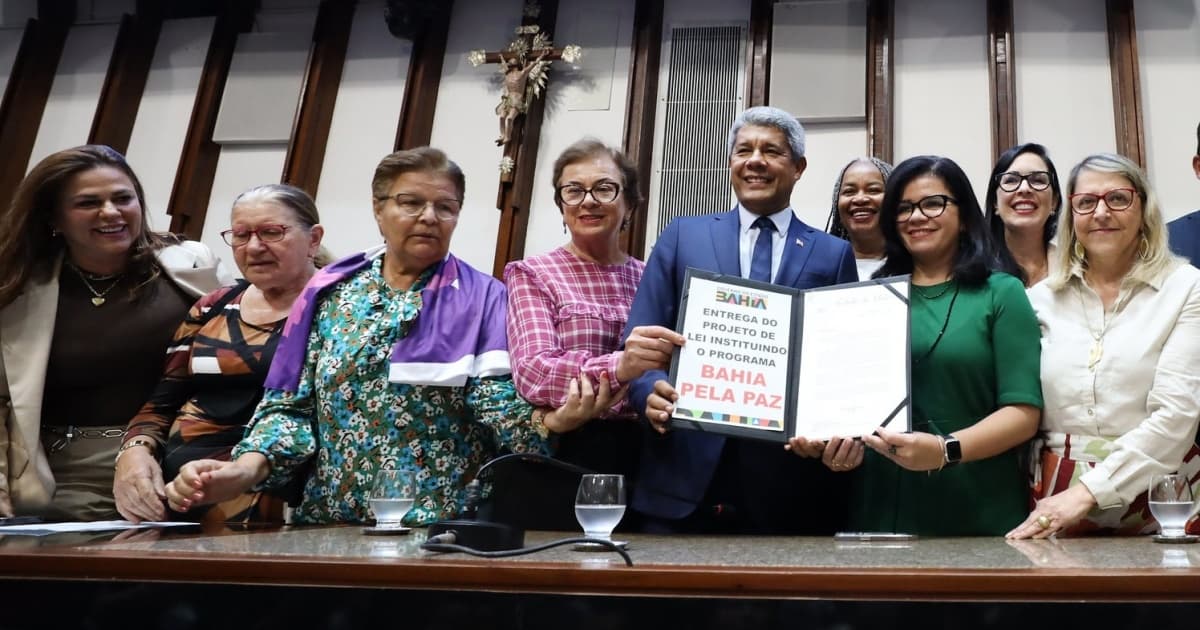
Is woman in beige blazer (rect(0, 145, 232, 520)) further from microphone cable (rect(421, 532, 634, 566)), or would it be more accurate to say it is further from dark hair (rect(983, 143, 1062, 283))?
dark hair (rect(983, 143, 1062, 283))

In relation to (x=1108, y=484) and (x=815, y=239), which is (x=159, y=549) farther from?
(x=1108, y=484)

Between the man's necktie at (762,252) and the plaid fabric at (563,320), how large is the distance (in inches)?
12.7

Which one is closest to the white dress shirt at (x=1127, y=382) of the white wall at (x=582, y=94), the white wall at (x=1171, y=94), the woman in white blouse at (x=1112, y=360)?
the woman in white blouse at (x=1112, y=360)

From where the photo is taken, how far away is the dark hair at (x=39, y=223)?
249 centimetres

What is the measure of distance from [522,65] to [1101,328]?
161 inches

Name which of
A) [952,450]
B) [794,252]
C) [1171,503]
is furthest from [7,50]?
[1171,503]

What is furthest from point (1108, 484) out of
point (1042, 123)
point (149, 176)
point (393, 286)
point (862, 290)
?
point (149, 176)

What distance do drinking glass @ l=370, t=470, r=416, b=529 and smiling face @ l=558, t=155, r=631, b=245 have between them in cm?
83

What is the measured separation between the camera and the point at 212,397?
2389mm

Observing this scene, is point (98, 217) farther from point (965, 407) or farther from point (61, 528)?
point (965, 407)

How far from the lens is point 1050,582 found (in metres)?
1.06

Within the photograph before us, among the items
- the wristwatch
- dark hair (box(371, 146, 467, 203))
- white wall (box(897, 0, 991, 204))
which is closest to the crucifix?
white wall (box(897, 0, 991, 204))

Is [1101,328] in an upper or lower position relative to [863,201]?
lower

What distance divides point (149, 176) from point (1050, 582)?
6.18m
